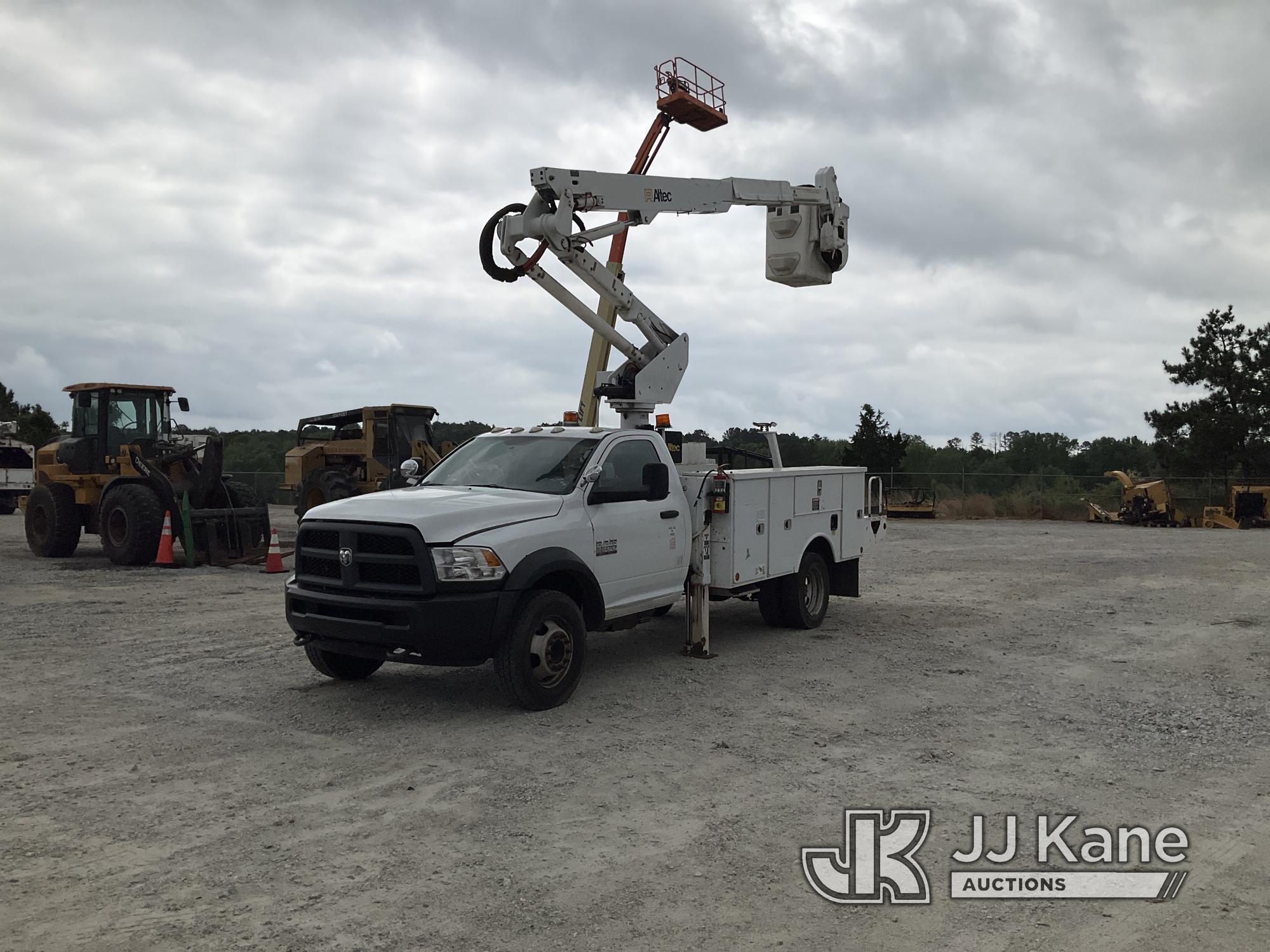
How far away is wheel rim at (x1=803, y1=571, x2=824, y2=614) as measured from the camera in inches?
423

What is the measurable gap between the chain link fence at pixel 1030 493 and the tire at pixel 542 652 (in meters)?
29.3

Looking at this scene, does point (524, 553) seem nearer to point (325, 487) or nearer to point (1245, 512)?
point (325, 487)

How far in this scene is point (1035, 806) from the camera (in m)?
5.21

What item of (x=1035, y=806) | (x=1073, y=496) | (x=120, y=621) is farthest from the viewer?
(x=1073, y=496)

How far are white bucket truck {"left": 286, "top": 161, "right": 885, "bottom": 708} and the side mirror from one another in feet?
→ 0.08

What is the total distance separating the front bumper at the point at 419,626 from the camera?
21.5 feet

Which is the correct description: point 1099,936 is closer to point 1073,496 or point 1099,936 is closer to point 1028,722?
point 1028,722

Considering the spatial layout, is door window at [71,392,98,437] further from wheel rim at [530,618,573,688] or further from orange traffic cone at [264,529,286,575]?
wheel rim at [530,618,573,688]

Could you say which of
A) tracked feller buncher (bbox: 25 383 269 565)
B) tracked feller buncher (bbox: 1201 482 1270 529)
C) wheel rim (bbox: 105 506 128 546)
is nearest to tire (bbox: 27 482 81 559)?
tracked feller buncher (bbox: 25 383 269 565)

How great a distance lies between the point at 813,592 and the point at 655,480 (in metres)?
3.66

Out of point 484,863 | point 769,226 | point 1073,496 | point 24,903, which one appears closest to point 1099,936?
point 484,863

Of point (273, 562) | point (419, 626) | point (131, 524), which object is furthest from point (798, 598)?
point (131, 524)

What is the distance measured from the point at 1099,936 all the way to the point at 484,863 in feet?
8.17

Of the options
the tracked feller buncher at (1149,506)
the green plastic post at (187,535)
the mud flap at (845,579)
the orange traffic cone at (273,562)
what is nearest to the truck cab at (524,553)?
the mud flap at (845,579)
